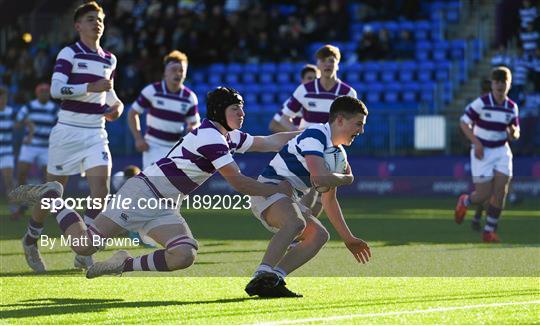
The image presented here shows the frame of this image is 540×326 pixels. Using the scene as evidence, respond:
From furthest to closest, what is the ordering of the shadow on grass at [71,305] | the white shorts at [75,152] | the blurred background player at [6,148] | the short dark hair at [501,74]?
the blurred background player at [6,148], the short dark hair at [501,74], the white shorts at [75,152], the shadow on grass at [71,305]

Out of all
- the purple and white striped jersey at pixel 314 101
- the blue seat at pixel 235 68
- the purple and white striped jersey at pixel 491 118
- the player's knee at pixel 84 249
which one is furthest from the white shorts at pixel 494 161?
the blue seat at pixel 235 68

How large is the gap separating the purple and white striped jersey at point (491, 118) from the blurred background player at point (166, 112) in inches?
151

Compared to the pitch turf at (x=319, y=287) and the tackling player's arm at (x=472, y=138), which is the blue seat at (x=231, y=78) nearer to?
the pitch turf at (x=319, y=287)

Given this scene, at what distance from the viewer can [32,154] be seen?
21172 millimetres

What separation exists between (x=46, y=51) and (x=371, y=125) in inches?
402

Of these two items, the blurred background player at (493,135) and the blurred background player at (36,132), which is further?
the blurred background player at (36,132)

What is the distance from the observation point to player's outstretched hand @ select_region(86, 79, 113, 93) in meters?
12.2

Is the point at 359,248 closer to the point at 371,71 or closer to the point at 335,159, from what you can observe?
the point at 335,159

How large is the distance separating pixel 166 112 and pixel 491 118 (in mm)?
4378

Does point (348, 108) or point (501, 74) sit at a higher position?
point (348, 108)

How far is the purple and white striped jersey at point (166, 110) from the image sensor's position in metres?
15.8

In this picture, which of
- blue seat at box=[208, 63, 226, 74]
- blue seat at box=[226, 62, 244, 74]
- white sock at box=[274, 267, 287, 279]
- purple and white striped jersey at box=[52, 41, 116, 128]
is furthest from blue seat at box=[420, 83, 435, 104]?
white sock at box=[274, 267, 287, 279]

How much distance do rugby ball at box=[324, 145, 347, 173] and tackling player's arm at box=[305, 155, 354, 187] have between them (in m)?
0.14

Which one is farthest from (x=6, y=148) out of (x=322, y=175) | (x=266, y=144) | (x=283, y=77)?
(x=322, y=175)
